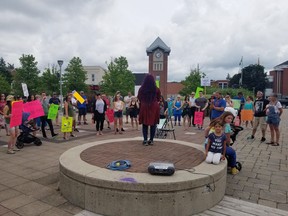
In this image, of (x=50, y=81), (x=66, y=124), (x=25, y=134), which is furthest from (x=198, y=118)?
(x=50, y=81)

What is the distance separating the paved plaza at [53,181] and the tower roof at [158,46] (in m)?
58.0

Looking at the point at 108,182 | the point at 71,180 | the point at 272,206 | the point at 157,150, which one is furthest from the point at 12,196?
the point at 272,206

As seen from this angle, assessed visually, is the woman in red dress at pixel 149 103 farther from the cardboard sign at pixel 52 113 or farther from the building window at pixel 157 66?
the building window at pixel 157 66

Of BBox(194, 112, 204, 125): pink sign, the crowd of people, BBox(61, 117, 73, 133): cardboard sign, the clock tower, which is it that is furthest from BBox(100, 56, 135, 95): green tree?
BBox(61, 117, 73, 133): cardboard sign

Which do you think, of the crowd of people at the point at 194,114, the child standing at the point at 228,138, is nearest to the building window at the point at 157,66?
the crowd of people at the point at 194,114

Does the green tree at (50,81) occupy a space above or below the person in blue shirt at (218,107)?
above

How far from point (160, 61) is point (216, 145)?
200 ft

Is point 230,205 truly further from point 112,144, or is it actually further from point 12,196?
point 12,196

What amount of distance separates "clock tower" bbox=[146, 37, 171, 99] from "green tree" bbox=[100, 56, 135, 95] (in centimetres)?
1760

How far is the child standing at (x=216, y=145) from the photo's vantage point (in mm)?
4021

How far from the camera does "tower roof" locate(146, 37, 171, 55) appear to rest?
207ft

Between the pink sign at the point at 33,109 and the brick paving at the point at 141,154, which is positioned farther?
the pink sign at the point at 33,109

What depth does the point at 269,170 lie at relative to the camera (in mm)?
5363

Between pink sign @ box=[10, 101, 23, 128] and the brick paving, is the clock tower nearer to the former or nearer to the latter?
pink sign @ box=[10, 101, 23, 128]
